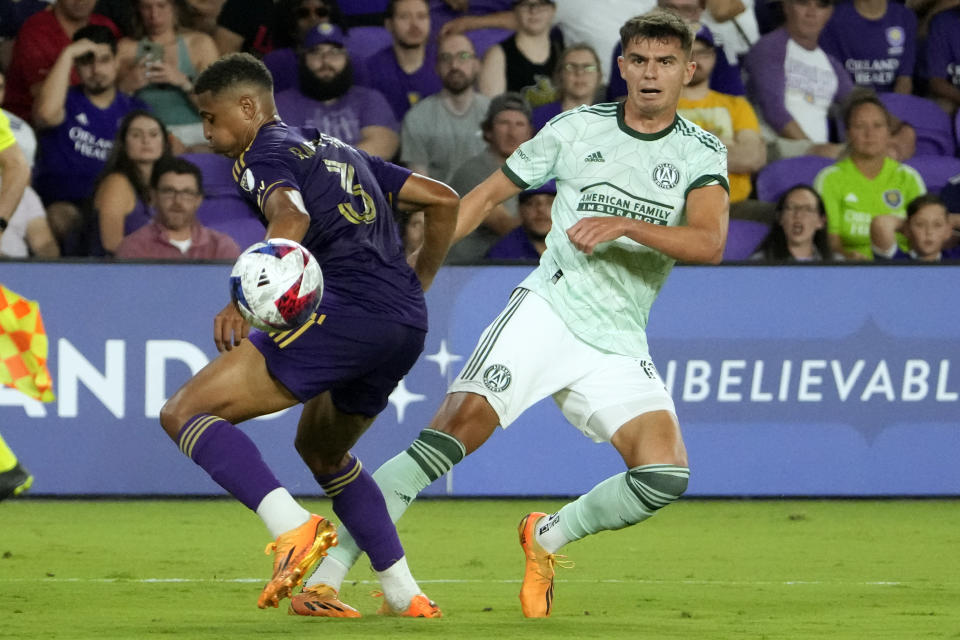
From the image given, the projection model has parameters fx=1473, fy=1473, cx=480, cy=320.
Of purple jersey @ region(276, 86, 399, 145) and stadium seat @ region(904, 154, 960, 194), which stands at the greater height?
purple jersey @ region(276, 86, 399, 145)

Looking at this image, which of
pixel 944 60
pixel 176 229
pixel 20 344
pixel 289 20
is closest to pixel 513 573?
pixel 20 344

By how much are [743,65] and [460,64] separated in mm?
2227

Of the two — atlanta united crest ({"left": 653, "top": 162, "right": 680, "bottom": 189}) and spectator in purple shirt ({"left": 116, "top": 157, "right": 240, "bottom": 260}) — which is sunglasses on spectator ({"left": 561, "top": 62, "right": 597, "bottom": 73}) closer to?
spectator in purple shirt ({"left": 116, "top": 157, "right": 240, "bottom": 260})

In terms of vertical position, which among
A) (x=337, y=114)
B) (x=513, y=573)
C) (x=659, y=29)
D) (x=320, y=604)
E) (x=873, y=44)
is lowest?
(x=513, y=573)

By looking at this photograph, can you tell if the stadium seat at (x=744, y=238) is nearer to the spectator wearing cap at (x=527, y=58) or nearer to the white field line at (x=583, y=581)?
the spectator wearing cap at (x=527, y=58)

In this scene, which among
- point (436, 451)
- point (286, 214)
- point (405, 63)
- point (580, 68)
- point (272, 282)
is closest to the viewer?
point (272, 282)

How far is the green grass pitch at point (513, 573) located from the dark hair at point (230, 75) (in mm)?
1789

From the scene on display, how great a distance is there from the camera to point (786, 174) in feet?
33.5

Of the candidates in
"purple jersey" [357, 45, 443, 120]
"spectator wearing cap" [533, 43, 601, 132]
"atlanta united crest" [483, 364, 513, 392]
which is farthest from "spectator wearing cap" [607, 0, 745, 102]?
"atlanta united crest" [483, 364, 513, 392]

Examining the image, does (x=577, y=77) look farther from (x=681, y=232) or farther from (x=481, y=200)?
(x=681, y=232)

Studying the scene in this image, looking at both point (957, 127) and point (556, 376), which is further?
point (957, 127)

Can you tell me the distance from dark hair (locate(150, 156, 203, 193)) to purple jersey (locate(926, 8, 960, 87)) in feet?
18.7

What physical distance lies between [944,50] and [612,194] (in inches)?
268

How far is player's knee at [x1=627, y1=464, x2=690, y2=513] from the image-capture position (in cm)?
515
